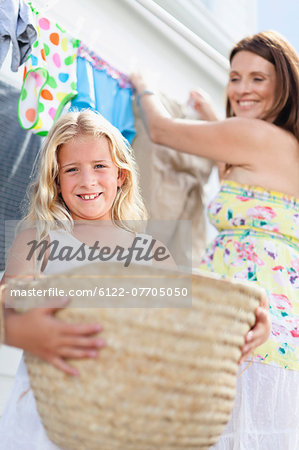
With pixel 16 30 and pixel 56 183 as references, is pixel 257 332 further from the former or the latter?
pixel 16 30

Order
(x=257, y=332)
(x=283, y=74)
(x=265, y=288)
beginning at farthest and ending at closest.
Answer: (x=283, y=74) < (x=265, y=288) < (x=257, y=332)

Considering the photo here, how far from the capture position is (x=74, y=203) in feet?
3.76

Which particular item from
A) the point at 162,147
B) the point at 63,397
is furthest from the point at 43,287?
the point at 162,147

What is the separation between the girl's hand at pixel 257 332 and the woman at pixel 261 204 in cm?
25

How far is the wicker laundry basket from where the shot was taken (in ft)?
2.18

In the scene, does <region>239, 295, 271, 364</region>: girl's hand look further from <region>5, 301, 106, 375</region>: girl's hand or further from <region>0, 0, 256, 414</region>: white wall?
<region>0, 0, 256, 414</region>: white wall

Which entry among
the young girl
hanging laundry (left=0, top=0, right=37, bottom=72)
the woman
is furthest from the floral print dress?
hanging laundry (left=0, top=0, right=37, bottom=72)

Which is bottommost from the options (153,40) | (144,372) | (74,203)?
(144,372)

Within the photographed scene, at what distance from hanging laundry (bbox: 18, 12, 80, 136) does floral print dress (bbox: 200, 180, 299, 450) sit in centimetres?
50

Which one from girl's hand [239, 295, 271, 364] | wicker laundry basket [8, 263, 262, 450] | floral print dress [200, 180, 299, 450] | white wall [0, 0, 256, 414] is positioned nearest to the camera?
wicker laundry basket [8, 263, 262, 450]

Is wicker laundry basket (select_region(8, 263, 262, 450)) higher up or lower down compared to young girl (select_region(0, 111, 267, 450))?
lower down

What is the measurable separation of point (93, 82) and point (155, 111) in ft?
0.69

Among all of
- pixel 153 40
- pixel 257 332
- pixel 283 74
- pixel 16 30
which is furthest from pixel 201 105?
pixel 257 332

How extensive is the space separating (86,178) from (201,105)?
0.95 metres
